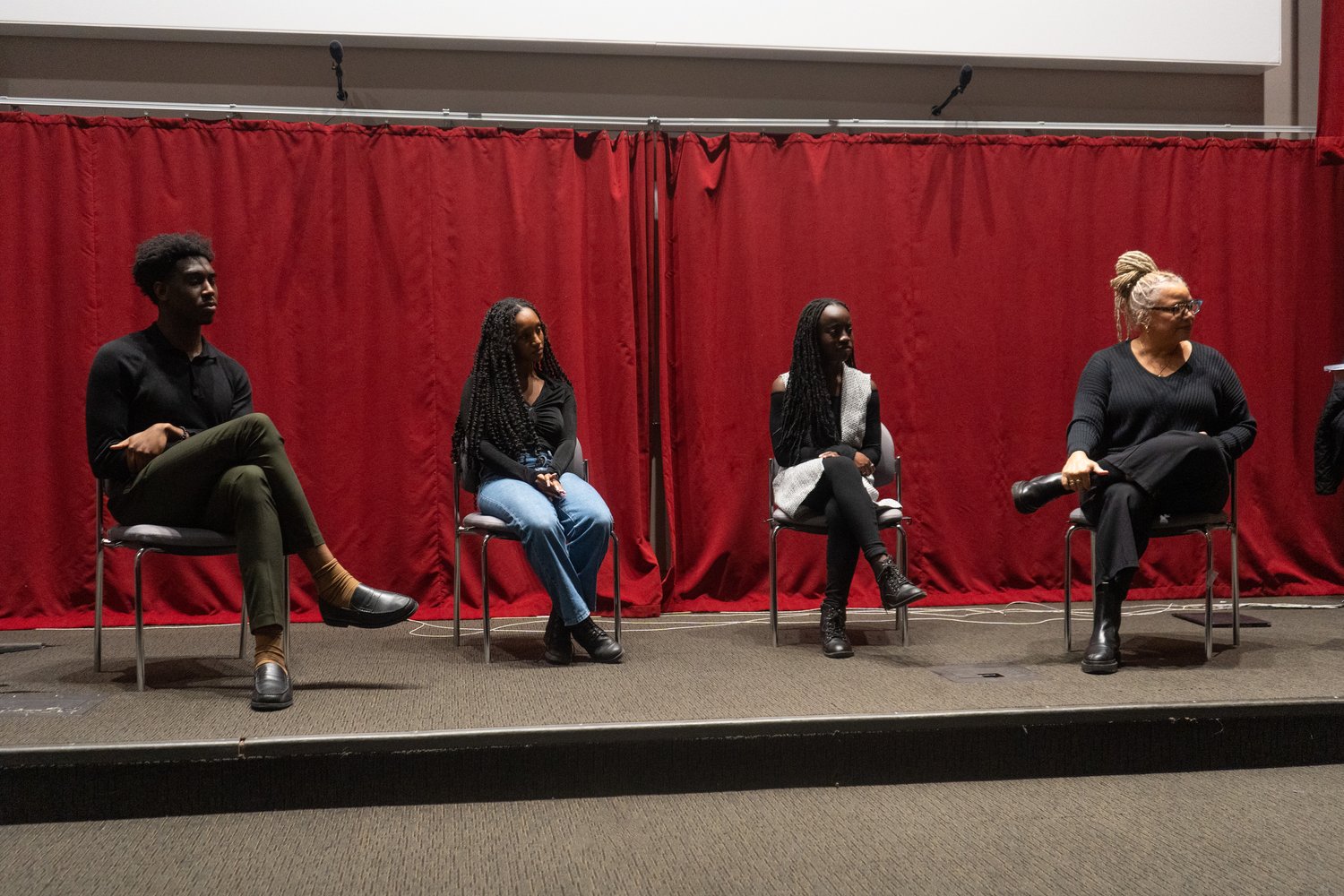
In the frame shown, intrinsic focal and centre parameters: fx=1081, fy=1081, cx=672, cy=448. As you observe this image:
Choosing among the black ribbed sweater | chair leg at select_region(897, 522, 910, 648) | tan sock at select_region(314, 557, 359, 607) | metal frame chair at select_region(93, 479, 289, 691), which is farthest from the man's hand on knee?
the black ribbed sweater

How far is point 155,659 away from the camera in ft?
10.3

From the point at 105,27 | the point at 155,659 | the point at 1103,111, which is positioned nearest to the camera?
the point at 155,659

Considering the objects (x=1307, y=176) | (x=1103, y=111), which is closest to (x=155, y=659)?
(x=1103, y=111)

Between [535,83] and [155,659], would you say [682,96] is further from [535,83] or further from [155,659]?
[155,659]

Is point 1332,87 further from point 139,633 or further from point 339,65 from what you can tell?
point 139,633

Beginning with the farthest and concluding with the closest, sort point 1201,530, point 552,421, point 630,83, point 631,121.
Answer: point 630,83
point 631,121
point 552,421
point 1201,530

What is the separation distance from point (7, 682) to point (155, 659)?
399 mm

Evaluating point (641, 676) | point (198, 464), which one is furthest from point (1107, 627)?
point (198, 464)

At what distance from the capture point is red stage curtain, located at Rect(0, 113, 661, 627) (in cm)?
377

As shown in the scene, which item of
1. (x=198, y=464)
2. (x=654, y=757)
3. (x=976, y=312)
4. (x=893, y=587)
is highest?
(x=976, y=312)

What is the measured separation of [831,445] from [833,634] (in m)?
0.59

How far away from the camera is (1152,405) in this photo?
Result: 3068mm

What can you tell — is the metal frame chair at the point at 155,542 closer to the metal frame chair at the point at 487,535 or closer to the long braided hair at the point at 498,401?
the metal frame chair at the point at 487,535

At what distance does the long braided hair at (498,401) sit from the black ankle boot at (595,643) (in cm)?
54
